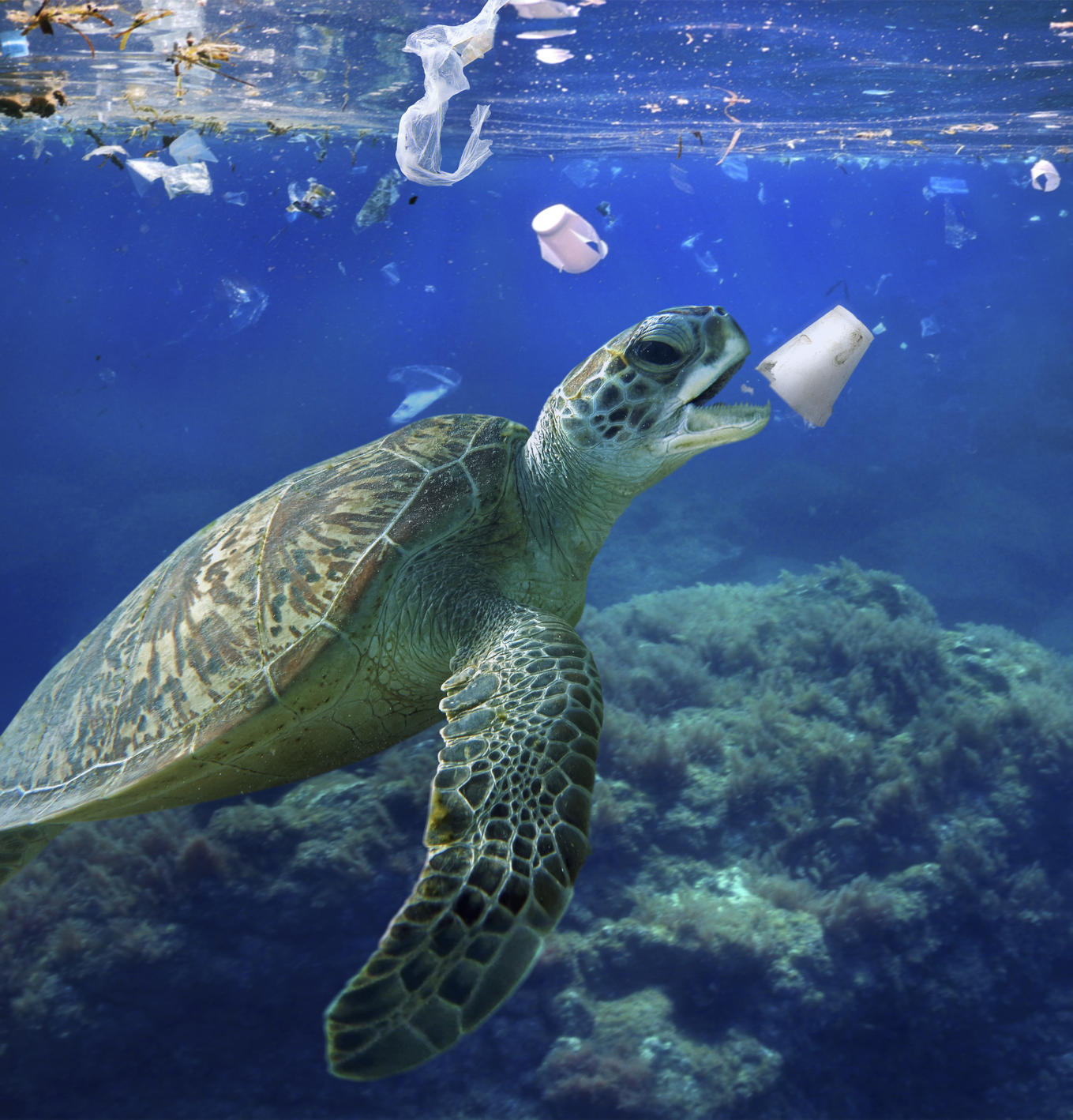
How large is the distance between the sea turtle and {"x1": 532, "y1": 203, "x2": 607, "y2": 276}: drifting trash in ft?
10.9

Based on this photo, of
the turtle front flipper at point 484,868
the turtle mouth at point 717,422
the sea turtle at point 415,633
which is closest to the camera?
the turtle front flipper at point 484,868

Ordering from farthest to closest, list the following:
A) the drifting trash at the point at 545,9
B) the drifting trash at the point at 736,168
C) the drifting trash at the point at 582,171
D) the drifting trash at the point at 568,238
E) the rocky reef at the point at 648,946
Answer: the drifting trash at the point at 736,168
the drifting trash at the point at 582,171
the drifting trash at the point at 545,9
the drifting trash at the point at 568,238
the rocky reef at the point at 648,946

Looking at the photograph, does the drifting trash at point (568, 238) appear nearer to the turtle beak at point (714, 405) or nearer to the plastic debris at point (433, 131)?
the plastic debris at point (433, 131)

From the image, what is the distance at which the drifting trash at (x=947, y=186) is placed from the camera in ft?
66.6

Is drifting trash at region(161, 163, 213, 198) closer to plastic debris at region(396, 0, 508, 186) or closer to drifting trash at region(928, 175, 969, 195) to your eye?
plastic debris at region(396, 0, 508, 186)

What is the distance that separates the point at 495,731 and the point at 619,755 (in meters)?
3.49

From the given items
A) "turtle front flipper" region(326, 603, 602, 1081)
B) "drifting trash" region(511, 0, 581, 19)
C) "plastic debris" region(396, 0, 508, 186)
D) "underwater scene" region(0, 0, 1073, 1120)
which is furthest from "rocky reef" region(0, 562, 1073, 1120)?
"drifting trash" region(511, 0, 581, 19)

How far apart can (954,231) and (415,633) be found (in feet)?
134

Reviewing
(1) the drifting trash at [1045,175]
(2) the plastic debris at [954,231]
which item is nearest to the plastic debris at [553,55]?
(1) the drifting trash at [1045,175]

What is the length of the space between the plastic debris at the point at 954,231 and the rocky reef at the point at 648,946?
33.1 meters

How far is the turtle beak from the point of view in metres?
2.07

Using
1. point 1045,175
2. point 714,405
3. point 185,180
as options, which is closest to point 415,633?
point 714,405

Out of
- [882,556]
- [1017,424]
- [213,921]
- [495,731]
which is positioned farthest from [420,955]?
[1017,424]

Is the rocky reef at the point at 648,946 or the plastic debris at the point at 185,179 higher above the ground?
the plastic debris at the point at 185,179
